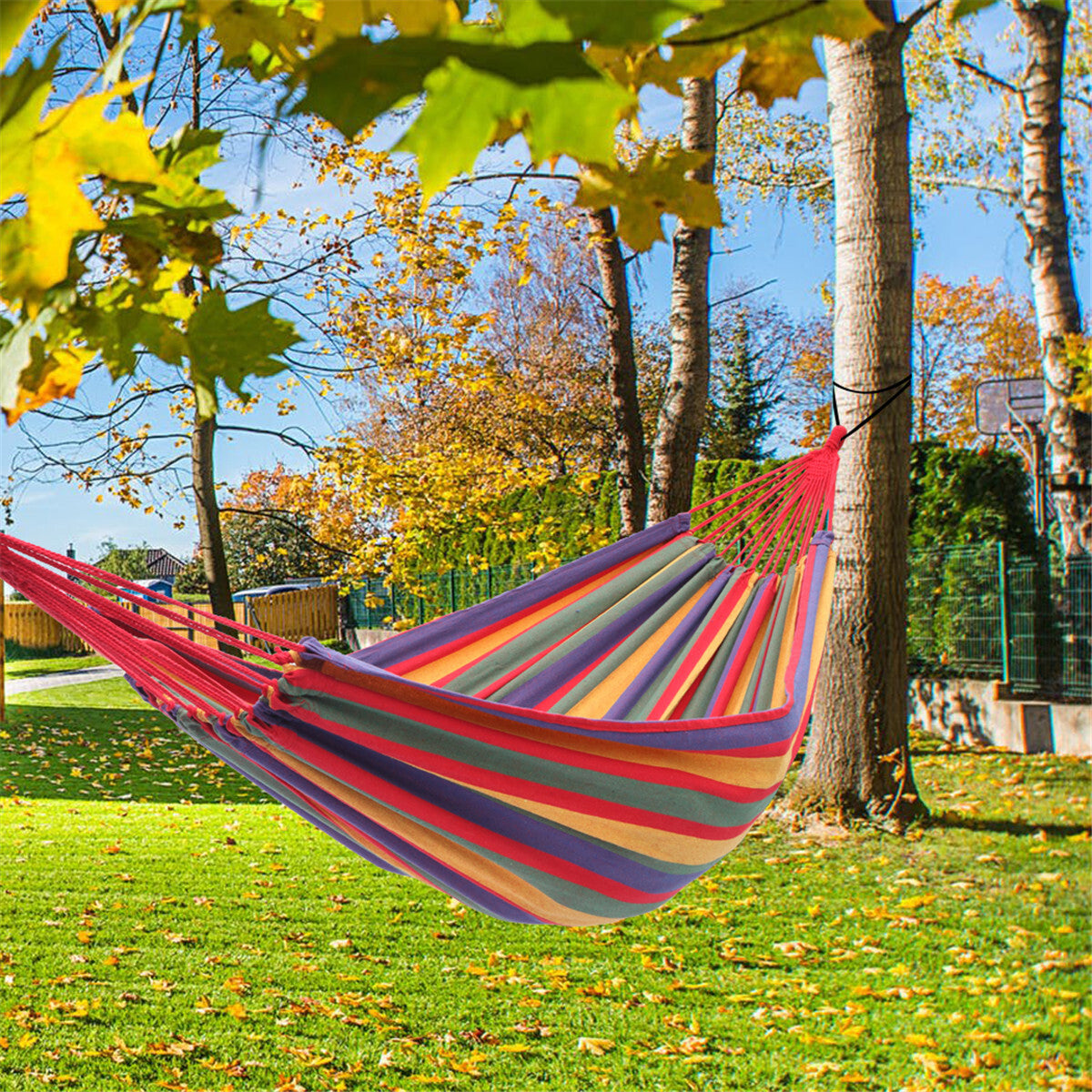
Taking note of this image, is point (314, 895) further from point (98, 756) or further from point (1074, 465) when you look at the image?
point (1074, 465)

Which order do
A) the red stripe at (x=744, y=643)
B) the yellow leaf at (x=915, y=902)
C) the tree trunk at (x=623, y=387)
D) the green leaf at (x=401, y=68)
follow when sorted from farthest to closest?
the tree trunk at (x=623, y=387)
the yellow leaf at (x=915, y=902)
the red stripe at (x=744, y=643)
the green leaf at (x=401, y=68)

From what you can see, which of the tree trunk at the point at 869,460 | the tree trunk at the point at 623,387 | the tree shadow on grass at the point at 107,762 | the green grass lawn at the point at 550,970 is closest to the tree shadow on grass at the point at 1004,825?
the green grass lawn at the point at 550,970

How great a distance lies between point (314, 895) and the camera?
3.38 metres

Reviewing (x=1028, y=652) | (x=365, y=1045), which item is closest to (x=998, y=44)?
(x=1028, y=652)

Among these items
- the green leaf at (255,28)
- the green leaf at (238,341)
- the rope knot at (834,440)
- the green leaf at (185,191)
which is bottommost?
the green leaf at (238,341)

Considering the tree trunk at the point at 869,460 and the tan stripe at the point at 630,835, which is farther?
the tree trunk at the point at 869,460

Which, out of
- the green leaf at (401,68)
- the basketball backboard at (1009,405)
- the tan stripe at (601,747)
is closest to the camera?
the green leaf at (401,68)

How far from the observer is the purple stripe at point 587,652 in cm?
210

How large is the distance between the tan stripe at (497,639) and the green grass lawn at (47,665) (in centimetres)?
976

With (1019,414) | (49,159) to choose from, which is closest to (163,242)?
(49,159)

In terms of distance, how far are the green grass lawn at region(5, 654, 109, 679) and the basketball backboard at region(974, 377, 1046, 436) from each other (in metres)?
8.57

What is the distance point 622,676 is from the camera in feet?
7.14

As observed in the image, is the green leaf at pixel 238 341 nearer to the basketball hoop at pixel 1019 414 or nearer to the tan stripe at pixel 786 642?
the tan stripe at pixel 786 642

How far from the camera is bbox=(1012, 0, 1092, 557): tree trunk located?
5906 millimetres
